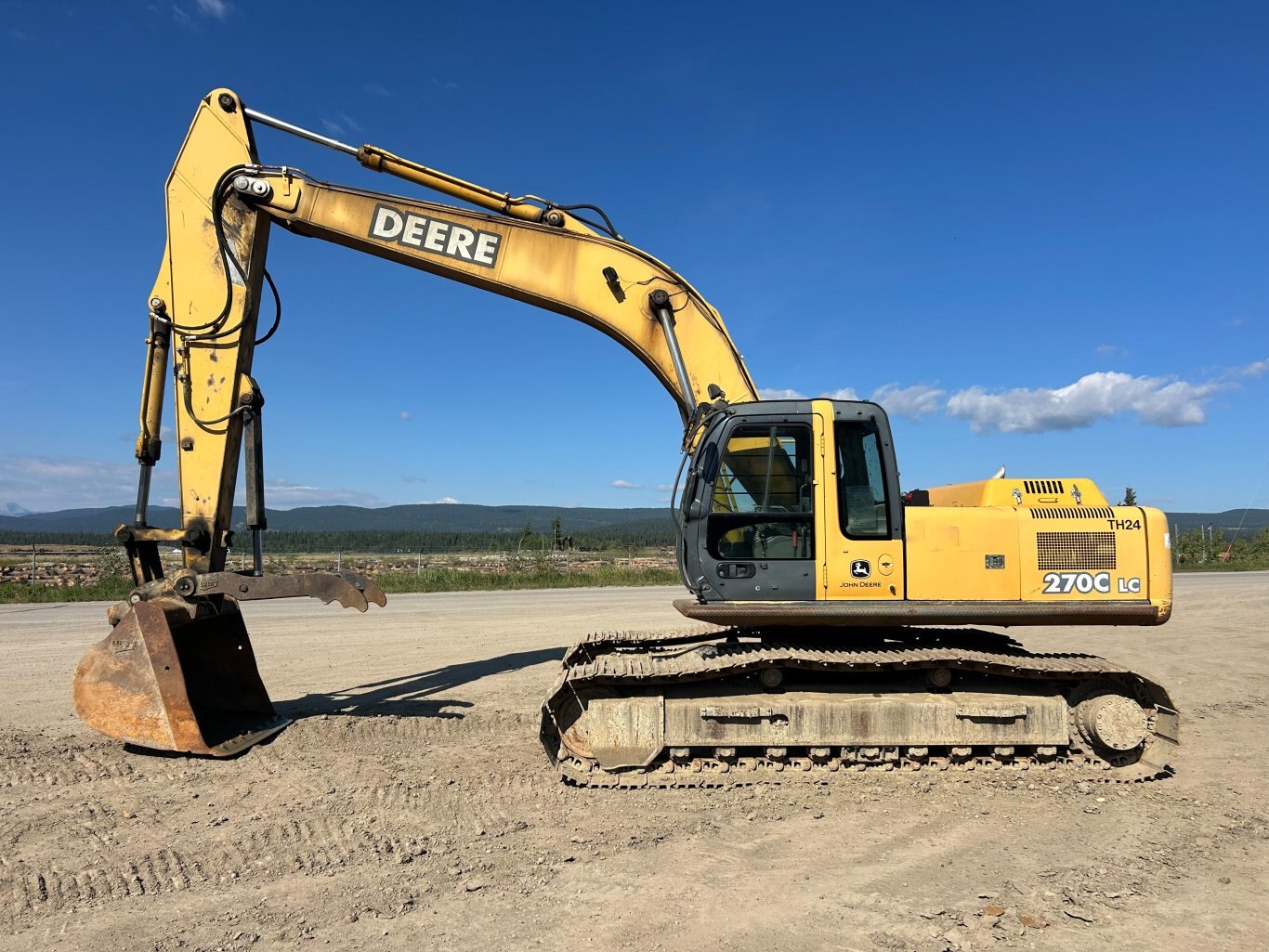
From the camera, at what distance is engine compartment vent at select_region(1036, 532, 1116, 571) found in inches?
245

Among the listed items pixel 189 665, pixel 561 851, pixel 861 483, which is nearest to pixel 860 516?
pixel 861 483

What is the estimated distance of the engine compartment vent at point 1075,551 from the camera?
6.23m

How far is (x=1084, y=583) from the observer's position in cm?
622

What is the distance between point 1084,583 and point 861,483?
185cm

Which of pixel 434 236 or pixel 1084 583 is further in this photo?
pixel 434 236

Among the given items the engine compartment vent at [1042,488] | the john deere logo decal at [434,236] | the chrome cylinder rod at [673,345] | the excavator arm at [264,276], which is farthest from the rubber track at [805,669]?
the john deere logo decal at [434,236]

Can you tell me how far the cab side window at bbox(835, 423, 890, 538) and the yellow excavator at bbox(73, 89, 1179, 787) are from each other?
0.6 inches

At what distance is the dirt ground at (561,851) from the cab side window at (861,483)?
1884mm

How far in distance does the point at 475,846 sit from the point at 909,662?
329cm

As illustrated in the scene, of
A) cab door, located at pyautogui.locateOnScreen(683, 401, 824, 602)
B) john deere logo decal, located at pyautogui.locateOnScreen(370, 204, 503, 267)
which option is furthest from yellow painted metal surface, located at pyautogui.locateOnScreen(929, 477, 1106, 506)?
john deere logo decal, located at pyautogui.locateOnScreen(370, 204, 503, 267)

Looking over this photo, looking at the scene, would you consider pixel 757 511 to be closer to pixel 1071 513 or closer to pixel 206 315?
pixel 1071 513

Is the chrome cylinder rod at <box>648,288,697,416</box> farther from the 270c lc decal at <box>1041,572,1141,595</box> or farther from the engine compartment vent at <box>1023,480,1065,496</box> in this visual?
the 270c lc decal at <box>1041,572,1141,595</box>

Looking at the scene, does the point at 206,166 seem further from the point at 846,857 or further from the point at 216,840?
the point at 846,857

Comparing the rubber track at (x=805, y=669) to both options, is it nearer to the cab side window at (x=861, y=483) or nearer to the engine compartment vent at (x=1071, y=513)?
the cab side window at (x=861, y=483)
